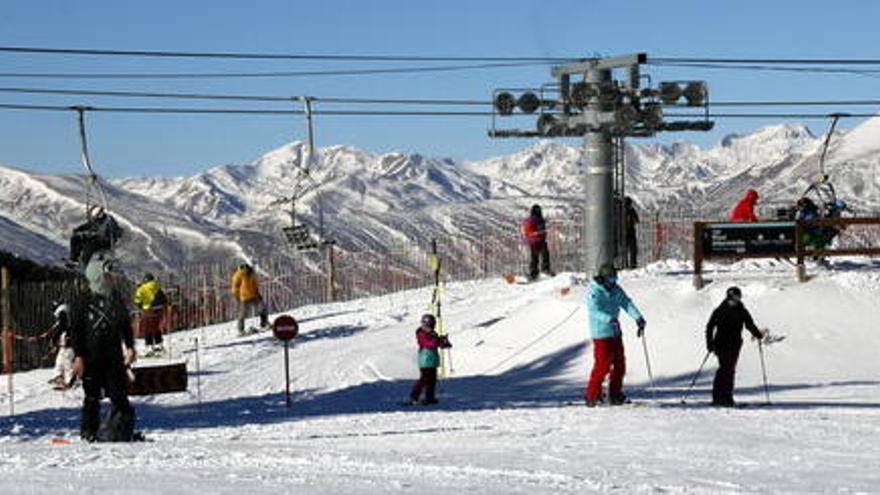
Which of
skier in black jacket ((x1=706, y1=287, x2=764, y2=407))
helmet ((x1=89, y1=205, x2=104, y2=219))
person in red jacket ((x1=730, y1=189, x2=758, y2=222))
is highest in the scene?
person in red jacket ((x1=730, y1=189, x2=758, y2=222))

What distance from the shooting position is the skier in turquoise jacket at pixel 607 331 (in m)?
15.8

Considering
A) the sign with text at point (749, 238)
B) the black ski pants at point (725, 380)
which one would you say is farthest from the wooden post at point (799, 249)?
the black ski pants at point (725, 380)

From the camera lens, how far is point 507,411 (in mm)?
15789

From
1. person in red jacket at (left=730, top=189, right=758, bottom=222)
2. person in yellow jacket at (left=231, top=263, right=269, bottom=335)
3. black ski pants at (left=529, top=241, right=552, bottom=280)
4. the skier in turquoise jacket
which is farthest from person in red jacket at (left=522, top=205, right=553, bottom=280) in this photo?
the skier in turquoise jacket

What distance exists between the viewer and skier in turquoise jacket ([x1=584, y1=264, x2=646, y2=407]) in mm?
15805

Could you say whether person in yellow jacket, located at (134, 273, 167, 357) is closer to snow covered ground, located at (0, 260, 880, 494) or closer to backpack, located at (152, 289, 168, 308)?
backpack, located at (152, 289, 168, 308)

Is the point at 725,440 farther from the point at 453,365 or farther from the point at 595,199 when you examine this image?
the point at 595,199

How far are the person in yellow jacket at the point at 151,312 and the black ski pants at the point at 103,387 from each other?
46.0 ft

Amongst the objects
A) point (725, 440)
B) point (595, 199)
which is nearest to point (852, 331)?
point (595, 199)

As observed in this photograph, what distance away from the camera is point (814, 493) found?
934 centimetres

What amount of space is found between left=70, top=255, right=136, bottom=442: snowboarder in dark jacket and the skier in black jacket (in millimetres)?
6452

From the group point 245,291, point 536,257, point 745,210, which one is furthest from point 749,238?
point 245,291

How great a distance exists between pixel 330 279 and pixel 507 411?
2275 cm

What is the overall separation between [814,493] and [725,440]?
123 inches
